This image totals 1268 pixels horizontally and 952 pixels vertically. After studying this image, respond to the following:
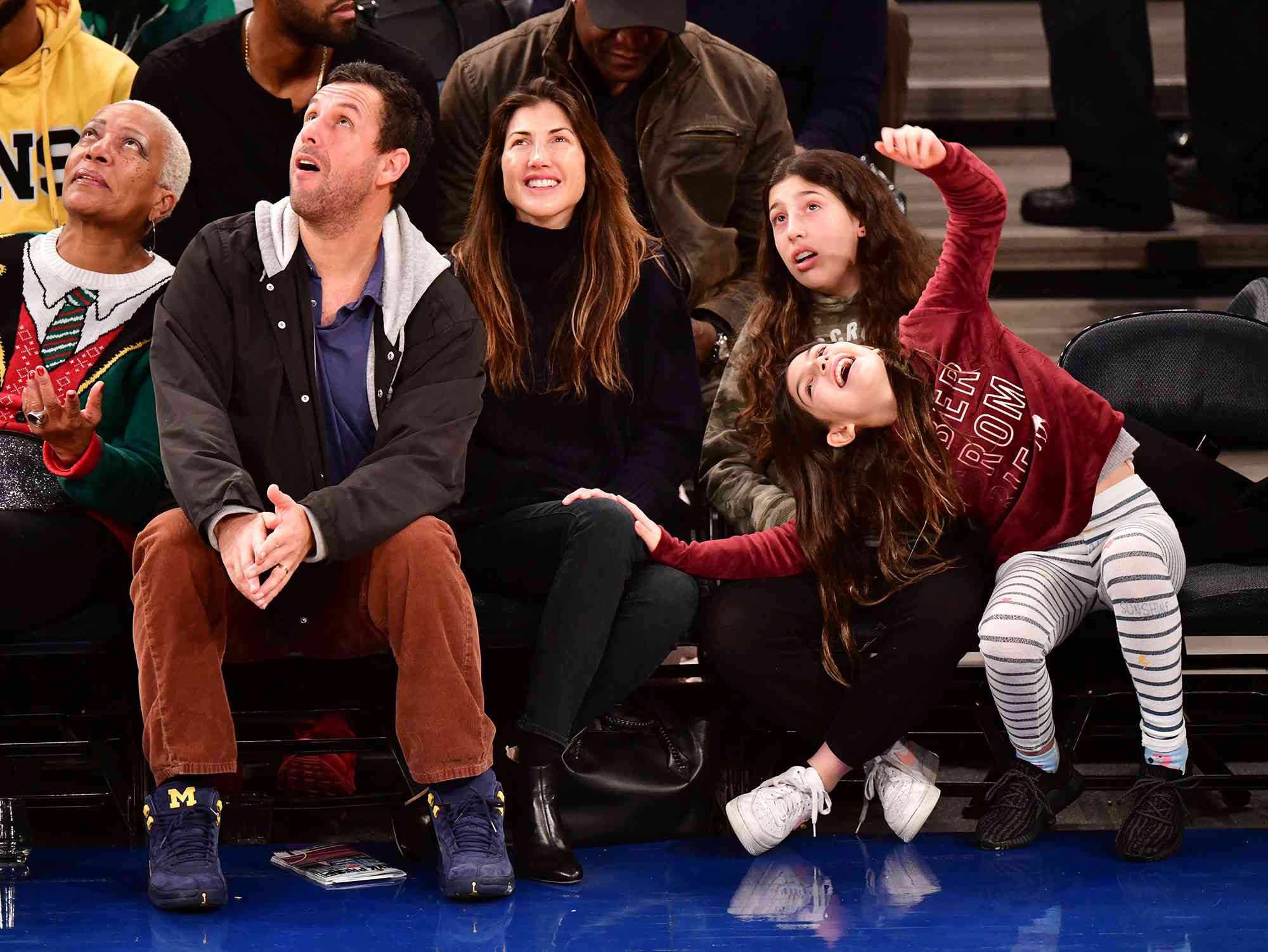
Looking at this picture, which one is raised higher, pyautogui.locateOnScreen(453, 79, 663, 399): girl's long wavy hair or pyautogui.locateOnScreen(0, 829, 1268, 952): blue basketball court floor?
pyautogui.locateOnScreen(453, 79, 663, 399): girl's long wavy hair

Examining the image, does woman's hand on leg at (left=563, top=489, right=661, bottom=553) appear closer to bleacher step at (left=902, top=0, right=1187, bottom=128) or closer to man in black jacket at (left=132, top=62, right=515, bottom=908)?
man in black jacket at (left=132, top=62, right=515, bottom=908)

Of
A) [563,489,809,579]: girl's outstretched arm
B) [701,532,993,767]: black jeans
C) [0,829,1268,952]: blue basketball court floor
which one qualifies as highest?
[563,489,809,579]: girl's outstretched arm

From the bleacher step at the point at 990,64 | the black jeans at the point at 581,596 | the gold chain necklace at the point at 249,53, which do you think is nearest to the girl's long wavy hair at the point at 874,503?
the black jeans at the point at 581,596

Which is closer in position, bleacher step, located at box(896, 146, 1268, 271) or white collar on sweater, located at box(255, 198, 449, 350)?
white collar on sweater, located at box(255, 198, 449, 350)

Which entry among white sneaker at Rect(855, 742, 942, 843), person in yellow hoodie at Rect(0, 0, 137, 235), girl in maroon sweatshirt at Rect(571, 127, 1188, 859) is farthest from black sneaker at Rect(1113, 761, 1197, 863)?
person in yellow hoodie at Rect(0, 0, 137, 235)

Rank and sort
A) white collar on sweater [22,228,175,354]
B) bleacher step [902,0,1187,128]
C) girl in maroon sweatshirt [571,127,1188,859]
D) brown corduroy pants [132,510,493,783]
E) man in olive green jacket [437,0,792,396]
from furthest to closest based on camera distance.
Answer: bleacher step [902,0,1187,128] < man in olive green jacket [437,0,792,396] < white collar on sweater [22,228,175,354] < girl in maroon sweatshirt [571,127,1188,859] < brown corduroy pants [132,510,493,783]

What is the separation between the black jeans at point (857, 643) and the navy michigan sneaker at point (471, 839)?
1.72 feet

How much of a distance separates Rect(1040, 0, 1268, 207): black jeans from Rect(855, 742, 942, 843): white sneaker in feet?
7.85

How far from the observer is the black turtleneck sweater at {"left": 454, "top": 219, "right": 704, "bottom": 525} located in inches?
133

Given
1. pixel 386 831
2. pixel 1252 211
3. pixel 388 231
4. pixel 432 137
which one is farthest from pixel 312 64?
pixel 1252 211

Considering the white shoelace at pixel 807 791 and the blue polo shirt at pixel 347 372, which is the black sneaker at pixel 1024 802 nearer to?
the white shoelace at pixel 807 791

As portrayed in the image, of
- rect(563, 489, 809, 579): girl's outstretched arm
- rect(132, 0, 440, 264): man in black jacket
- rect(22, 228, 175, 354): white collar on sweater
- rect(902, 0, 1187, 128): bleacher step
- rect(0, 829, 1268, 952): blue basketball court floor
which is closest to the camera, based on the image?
rect(0, 829, 1268, 952): blue basketball court floor

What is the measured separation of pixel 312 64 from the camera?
378cm

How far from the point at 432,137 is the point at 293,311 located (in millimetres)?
645
